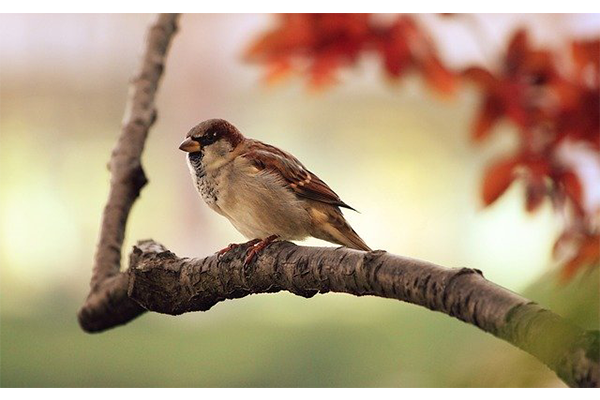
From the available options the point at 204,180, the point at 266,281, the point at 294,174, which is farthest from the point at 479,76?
the point at 266,281

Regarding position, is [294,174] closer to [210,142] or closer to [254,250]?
[210,142]

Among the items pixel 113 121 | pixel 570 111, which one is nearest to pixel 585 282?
pixel 570 111

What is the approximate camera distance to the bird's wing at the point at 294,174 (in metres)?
1.04

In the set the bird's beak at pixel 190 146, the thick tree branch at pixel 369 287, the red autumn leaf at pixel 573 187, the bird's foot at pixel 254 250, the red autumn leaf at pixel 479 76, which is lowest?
the thick tree branch at pixel 369 287

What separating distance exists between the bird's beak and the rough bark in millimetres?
55

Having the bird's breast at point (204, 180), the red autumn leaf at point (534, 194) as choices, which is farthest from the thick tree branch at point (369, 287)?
the red autumn leaf at point (534, 194)

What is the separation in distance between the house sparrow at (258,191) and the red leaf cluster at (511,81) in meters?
0.25

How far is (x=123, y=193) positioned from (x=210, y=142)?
0.46ft

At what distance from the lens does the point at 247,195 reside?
1042mm

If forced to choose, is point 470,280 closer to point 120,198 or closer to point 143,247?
point 143,247

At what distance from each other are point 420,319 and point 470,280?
1.91m

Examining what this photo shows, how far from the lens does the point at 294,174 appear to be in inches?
41.7

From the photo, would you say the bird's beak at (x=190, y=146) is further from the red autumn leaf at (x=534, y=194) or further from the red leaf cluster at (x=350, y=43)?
the red autumn leaf at (x=534, y=194)

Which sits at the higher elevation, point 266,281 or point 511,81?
point 511,81
